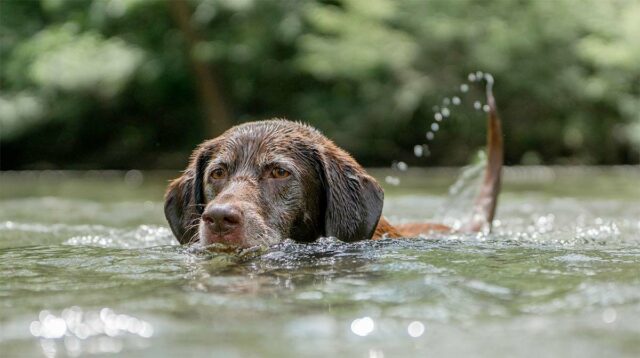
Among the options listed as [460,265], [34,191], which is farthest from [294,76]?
[460,265]

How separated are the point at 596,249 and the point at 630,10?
14.1 meters

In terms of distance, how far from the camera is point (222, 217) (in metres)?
4.57

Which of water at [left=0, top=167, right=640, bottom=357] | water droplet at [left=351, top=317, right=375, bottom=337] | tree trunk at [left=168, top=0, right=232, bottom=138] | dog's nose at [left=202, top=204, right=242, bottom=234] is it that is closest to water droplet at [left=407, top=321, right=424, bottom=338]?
water at [left=0, top=167, right=640, bottom=357]

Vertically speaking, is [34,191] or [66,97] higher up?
[66,97]

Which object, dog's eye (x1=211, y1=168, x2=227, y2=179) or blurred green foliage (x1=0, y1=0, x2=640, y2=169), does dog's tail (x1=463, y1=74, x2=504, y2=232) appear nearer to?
dog's eye (x1=211, y1=168, x2=227, y2=179)

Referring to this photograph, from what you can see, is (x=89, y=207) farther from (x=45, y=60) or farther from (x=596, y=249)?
(x=45, y=60)

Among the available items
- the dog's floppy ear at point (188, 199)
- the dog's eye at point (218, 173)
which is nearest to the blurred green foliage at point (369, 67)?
Answer: the dog's floppy ear at point (188, 199)

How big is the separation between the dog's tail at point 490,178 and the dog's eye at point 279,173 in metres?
1.98

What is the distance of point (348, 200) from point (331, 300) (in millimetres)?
1997

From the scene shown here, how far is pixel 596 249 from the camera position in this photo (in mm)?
4879

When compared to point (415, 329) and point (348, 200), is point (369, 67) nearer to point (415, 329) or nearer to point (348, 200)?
point (348, 200)

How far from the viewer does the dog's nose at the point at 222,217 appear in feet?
14.9

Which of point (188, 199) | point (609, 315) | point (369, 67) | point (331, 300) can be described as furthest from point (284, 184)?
point (369, 67)

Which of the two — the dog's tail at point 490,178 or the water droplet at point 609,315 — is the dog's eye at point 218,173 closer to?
the dog's tail at point 490,178
